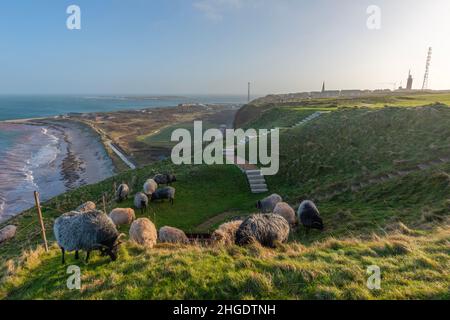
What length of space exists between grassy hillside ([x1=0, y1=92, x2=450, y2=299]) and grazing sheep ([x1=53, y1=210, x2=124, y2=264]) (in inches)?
24.0

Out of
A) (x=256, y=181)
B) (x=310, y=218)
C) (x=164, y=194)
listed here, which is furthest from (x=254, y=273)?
(x=256, y=181)

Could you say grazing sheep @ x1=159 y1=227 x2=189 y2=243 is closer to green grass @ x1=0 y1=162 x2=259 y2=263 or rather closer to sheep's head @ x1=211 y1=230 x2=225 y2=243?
sheep's head @ x1=211 y1=230 x2=225 y2=243

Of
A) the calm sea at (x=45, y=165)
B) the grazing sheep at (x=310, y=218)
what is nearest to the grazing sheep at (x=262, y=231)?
the grazing sheep at (x=310, y=218)

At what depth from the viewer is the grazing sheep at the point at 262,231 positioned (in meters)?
11.1

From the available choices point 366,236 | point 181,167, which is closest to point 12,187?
point 181,167

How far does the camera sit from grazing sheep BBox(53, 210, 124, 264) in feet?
30.6

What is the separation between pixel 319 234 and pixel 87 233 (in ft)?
33.5

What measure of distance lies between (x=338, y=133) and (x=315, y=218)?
58.0 ft

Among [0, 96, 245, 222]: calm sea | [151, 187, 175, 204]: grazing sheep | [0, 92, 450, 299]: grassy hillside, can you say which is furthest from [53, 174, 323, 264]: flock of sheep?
[0, 96, 245, 222]: calm sea

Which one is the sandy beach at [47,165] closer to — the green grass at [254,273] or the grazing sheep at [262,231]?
the green grass at [254,273]

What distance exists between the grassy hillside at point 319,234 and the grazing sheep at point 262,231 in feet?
2.62

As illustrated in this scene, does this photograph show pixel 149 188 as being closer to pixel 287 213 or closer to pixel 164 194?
pixel 164 194

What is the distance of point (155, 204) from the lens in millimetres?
21250
